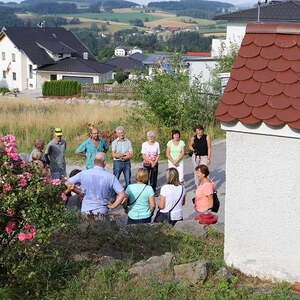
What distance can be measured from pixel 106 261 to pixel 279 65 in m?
2.94

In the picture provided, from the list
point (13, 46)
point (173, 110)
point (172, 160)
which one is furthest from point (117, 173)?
point (13, 46)

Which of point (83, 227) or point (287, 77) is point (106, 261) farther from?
point (287, 77)

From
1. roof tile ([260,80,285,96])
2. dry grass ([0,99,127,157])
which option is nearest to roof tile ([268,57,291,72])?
roof tile ([260,80,285,96])

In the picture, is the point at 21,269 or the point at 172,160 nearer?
the point at 21,269

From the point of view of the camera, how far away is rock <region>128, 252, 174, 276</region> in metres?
6.80

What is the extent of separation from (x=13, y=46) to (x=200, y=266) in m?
69.1

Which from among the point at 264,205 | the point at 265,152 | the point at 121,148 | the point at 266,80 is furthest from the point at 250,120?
the point at 121,148

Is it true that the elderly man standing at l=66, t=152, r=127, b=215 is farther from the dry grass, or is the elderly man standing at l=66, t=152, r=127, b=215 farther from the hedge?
the hedge

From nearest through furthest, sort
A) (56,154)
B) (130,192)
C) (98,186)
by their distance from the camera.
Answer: (98,186), (130,192), (56,154)

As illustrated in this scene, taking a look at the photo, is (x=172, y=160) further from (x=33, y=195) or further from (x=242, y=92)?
(x=33, y=195)

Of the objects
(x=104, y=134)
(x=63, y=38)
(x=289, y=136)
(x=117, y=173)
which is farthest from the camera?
(x=63, y=38)

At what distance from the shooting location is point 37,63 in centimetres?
7119

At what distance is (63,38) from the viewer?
3189 inches

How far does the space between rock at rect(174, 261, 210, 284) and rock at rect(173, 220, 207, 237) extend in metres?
2.03
